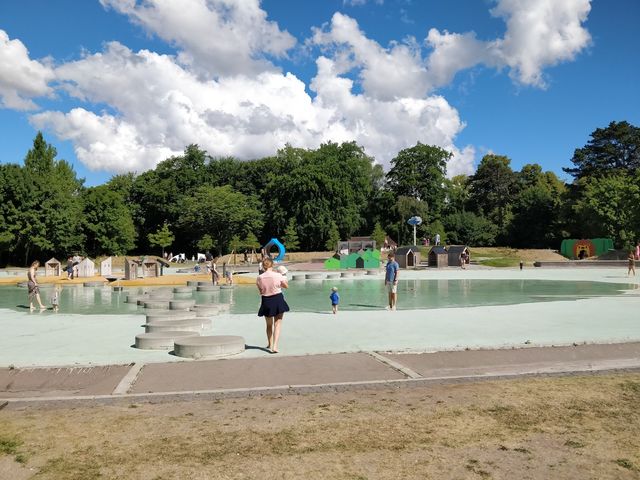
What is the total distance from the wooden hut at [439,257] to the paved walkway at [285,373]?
43709 mm

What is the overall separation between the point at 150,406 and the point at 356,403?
100 inches

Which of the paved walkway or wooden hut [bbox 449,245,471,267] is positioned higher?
wooden hut [bbox 449,245,471,267]

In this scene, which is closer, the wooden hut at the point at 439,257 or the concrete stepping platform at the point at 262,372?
the concrete stepping platform at the point at 262,372

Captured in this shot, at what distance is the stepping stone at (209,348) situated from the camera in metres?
9.63

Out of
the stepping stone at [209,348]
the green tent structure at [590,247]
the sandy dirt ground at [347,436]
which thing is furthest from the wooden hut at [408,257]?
the sandy dirt ground at [347,436]

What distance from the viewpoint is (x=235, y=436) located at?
18.0ft

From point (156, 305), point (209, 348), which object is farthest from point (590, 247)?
point (209, 348)

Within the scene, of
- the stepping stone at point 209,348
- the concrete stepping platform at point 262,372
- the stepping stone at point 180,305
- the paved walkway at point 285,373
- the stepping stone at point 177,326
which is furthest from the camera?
the stepping stone at point 180,305

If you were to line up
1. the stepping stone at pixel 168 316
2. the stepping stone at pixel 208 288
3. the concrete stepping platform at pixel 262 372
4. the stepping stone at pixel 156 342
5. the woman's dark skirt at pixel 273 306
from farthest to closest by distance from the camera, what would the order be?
the stepping stone at pixel 208 288 < the stepping stone at pixel 168 316 < the stepping stone at pixel 156 342 < the woman's dark skirt at pixel 273 306 < the concrete stepping platform at pixel 262 372

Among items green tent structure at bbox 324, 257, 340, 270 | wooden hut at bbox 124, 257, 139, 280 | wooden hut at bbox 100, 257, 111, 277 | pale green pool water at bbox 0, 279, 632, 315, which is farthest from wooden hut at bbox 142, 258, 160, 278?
green tent structure at bbox 324, 257, 340, 270

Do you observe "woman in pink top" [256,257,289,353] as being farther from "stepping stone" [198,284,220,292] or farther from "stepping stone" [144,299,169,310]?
"stepping stone" [198,284,220,292]

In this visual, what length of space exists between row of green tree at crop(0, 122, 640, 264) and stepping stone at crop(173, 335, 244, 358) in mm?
59203

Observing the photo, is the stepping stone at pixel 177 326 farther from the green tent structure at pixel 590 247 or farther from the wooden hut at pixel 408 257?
the green tent structure at pixel 590 247

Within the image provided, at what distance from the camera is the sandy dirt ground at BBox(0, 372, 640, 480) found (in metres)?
4.66
